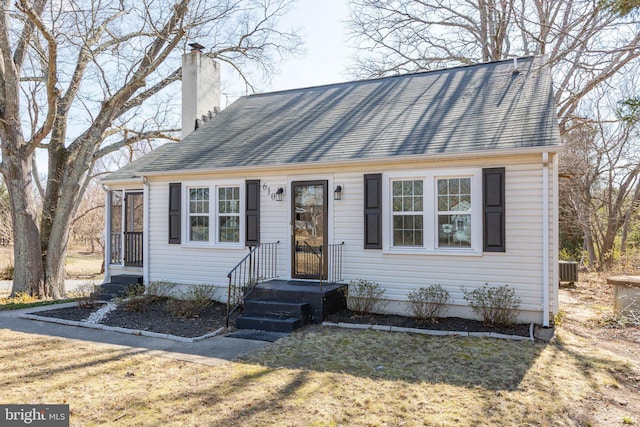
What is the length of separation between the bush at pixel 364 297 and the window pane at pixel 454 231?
1427 millimetres

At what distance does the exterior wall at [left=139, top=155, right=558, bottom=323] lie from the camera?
7.01 m

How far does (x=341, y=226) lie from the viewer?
8422 mm

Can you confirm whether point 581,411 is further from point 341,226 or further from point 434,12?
point 434,12

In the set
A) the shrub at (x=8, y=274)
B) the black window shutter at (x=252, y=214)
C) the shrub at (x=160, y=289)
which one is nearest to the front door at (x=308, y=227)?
the black window shutter at (x=252, y=214)

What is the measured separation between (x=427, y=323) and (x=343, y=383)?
9.79 feet

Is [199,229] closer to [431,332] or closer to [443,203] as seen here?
[443,203]

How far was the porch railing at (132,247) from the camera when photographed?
477 inches

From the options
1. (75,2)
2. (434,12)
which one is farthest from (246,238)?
(434,12)

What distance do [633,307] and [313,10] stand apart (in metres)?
10.3

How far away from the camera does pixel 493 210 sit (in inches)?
282

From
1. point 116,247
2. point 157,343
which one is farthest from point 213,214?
point 116,247

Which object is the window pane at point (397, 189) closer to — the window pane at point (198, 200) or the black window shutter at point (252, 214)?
the black window shutter at point (252, 214)

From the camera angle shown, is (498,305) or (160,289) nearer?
(498,305)

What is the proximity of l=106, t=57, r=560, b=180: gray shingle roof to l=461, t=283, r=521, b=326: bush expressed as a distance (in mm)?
2315
